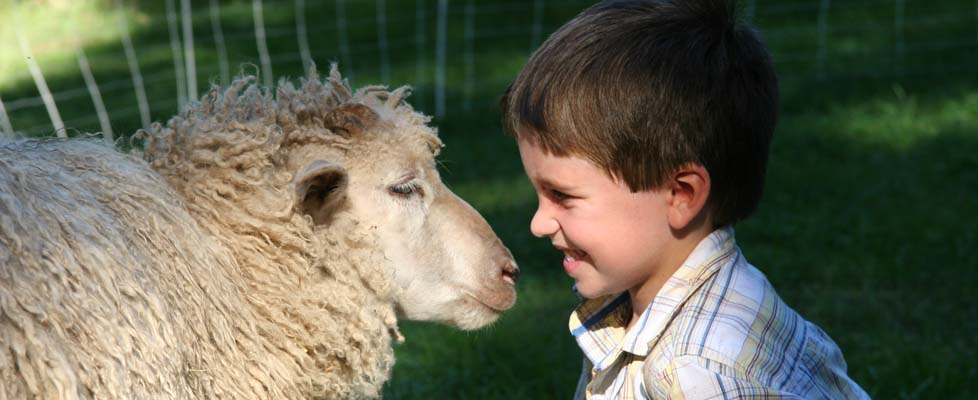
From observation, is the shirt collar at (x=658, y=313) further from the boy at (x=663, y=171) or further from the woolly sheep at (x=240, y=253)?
the woolly sheep at (x=240, y=253)

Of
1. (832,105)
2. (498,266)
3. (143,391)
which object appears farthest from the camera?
(832,105)

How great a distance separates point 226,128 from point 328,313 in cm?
47

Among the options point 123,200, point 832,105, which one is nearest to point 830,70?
point 832,105

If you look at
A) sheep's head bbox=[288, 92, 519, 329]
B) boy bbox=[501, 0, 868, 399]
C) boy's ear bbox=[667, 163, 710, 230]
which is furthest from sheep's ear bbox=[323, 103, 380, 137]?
boy's ear bbox=[667, 163, 710, 230]

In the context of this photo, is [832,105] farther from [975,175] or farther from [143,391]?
[143,391]

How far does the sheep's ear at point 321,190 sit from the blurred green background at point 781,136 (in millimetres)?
1031

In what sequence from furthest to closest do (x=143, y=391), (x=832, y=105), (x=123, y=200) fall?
(x=832, y=105), (x=123, y=200), (x=143, y=391)

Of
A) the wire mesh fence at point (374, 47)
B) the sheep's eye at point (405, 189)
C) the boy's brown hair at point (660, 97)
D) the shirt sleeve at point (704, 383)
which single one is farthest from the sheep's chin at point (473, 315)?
the wire mesh fence at point (374, 47)

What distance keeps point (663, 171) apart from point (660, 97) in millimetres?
149

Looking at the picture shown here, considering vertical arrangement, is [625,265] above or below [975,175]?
above

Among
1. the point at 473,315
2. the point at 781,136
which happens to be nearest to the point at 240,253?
the point at 473,315

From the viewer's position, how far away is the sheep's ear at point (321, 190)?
2555 millimetres

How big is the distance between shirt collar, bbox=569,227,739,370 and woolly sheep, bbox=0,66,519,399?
35 centimetres

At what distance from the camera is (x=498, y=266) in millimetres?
2924
